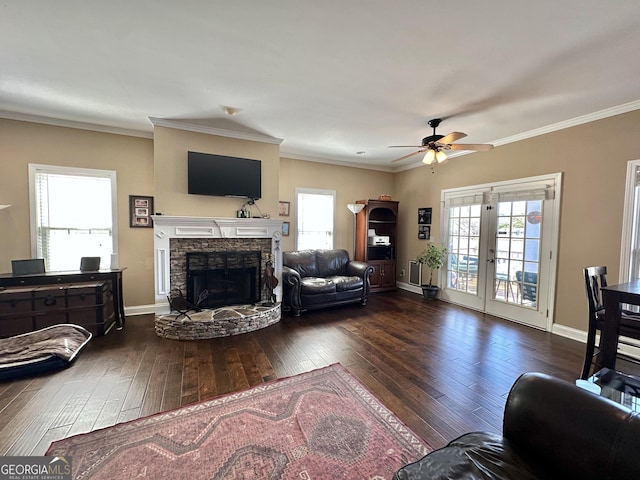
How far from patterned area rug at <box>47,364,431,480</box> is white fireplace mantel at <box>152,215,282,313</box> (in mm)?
2121

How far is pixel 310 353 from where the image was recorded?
296 centimetres

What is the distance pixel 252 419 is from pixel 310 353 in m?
1.12

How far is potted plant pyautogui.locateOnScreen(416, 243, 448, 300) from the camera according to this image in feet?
16.9

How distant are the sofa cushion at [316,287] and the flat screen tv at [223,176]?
1621 millimetres

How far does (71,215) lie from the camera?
12.4 feet

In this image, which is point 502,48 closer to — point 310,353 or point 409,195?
point 310,353

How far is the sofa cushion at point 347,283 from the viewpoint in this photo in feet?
14.9

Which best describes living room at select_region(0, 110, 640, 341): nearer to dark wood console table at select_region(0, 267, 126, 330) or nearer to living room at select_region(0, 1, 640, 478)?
living room at select_region(0, 1, 640, 478)

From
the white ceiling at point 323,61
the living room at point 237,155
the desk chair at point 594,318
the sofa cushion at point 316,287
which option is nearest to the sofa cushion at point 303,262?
the sofa cushion at point 316,287

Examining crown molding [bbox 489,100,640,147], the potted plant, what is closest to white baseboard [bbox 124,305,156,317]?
the potted plant

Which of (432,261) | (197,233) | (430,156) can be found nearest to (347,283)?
(432,261)

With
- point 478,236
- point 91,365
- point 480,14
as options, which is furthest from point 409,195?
point 91,365

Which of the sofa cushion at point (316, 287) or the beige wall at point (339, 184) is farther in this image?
the beige wall at point (339, 184)

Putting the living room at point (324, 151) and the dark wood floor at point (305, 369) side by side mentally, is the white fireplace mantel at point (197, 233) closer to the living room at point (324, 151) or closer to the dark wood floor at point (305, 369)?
the living room at point (324, 151)
